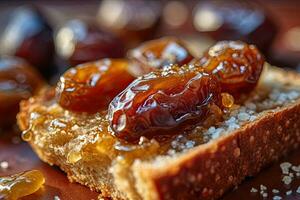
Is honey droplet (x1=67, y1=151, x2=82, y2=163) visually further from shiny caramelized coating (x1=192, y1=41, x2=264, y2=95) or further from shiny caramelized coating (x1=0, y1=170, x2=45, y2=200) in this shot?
shiny caramelized coating (x1=192, y1=41, x2=264, y2=95)

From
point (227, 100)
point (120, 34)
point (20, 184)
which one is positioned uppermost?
point (227, 100)

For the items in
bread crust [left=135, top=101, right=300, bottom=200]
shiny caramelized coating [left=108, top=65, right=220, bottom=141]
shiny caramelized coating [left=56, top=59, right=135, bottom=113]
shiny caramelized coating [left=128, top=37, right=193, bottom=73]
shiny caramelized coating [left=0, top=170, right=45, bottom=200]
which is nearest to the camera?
bread crust [left=135, top=101, right=300, bottom=200]

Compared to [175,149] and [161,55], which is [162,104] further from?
[161,55]

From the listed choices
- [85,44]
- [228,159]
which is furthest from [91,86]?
[85,44]

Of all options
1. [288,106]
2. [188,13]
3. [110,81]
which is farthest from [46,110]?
[188,13]

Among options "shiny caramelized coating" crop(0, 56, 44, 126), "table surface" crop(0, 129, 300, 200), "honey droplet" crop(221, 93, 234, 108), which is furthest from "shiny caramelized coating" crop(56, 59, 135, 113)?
"shiny caramelized coating" crop(0, 56, 44, 126)

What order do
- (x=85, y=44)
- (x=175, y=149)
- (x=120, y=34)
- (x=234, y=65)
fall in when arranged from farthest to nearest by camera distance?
1. (x=120, y=34)
2. (x=85, y=44)
3. (x=234, y=65)
4. (x=175, y=149)
